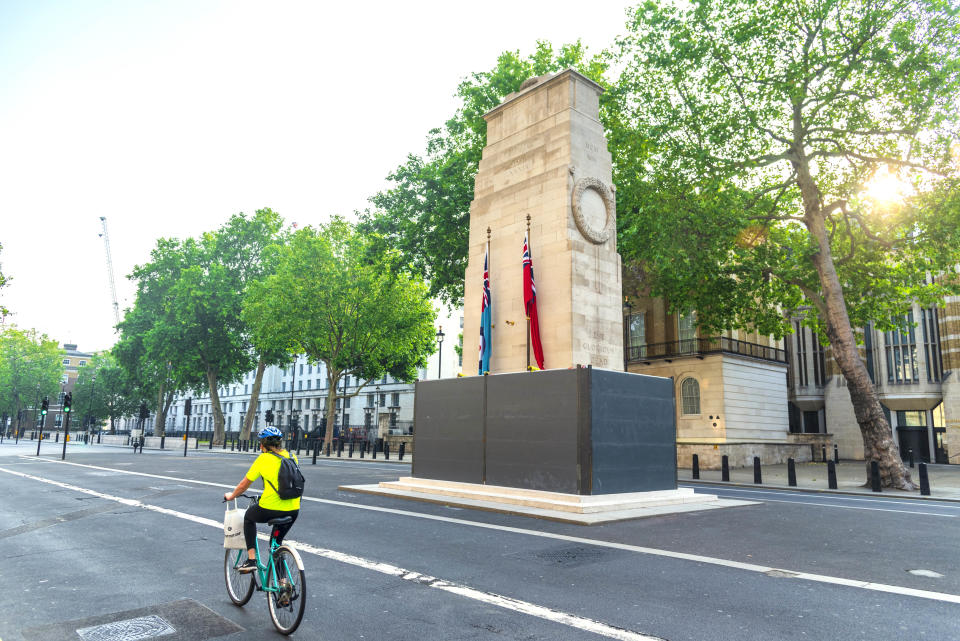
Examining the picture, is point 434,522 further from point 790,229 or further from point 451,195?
point 790,229

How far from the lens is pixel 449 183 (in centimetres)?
2519

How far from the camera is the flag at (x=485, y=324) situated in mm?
14262

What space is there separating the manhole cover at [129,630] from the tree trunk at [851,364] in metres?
20.1

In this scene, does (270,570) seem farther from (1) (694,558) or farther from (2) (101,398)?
(2) (101,398)

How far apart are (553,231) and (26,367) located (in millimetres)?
99585

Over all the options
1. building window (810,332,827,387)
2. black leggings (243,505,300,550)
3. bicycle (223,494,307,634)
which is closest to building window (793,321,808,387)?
building window (810,332,827,387)

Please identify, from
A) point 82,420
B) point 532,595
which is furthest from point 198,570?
point 82,420

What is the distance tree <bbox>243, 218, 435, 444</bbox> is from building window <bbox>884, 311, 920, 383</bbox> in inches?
1173

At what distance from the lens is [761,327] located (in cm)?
2598

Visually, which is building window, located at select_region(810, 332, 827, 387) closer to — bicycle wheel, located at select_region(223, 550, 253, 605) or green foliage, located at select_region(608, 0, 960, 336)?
green foliage, located at select_region(608, 0, 960, 336)

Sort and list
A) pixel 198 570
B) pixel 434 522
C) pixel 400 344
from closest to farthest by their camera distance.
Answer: pixel 198 570, pixel 434 522, pixel 400 344

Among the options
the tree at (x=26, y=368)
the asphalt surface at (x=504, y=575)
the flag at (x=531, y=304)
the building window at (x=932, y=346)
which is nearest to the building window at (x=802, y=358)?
the building window at (x=932, y=346)

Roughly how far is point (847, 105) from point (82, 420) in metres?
114

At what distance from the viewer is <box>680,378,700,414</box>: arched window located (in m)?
32.1
